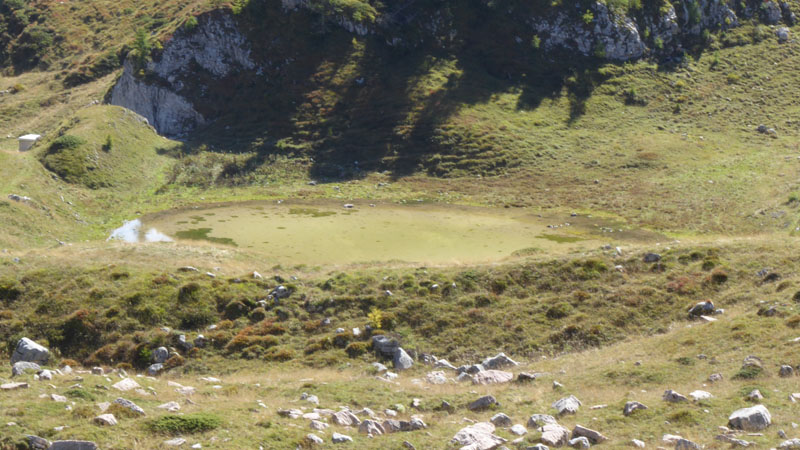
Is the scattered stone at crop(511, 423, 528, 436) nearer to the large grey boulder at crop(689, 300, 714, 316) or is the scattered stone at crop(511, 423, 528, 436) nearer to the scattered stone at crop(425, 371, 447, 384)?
the scattered stone at crop(425, 371, 447, 384)

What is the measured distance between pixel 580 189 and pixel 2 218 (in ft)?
183

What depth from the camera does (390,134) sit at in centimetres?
8994

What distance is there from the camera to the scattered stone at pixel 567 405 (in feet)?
77.8

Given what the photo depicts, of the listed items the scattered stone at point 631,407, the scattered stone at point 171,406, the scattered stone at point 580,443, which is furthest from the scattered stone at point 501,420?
the scattered stone at point 171,406

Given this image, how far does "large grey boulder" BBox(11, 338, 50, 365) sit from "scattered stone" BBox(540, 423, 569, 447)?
77.7 feet

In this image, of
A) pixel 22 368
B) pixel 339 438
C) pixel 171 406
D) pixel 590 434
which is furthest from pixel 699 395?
pixel 22 368

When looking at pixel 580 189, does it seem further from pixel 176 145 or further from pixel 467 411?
pixel 467 411

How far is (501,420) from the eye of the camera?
22.9 m

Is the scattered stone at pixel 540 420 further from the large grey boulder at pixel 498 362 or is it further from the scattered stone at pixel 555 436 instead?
the large grey boulder at pixel 498 362

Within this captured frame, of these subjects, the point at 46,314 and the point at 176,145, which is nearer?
the point at 46,314

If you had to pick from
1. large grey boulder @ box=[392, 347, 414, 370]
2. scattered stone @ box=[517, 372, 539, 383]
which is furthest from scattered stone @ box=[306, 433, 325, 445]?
large grey boulder @ box=[392, 347, 414, 370]

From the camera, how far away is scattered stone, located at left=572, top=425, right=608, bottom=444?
67.9 feet

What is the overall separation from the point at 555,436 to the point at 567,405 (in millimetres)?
3630

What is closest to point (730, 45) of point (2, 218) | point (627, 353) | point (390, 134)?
point (390, 134)
